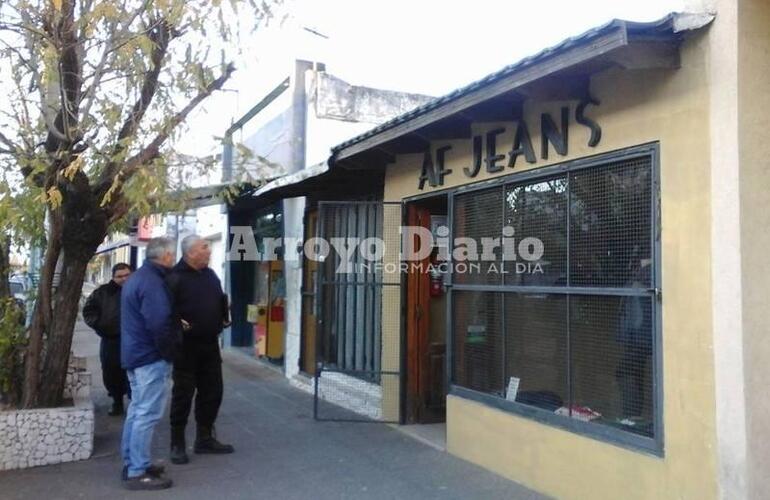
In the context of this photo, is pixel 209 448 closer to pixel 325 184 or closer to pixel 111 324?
pixel 111 324

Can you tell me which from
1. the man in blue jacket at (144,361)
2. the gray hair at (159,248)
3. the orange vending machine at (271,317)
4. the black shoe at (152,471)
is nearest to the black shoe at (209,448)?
the black shoe at (152,471)

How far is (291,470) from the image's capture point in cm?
548

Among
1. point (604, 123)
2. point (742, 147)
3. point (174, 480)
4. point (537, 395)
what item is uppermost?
point (604, 123)

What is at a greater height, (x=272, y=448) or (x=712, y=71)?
(x=712, y=71)

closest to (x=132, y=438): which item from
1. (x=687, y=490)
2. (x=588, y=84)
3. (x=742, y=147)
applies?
(x=687, y=490)

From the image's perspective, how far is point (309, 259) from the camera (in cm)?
964

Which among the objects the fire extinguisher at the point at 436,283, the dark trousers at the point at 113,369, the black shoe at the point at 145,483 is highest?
the fire extinguisher at the point at 436,283

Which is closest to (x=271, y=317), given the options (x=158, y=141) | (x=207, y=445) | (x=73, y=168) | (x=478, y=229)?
(x=207, y=445)

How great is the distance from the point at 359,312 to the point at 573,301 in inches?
143

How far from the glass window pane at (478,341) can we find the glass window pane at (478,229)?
0.15 m

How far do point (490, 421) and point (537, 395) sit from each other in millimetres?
543

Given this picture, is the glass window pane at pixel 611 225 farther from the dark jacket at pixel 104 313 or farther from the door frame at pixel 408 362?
the dark jacket at pixel 104 313

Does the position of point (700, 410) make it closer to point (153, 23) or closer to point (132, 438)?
point (132, 438)

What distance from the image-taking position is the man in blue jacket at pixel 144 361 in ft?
16.2
